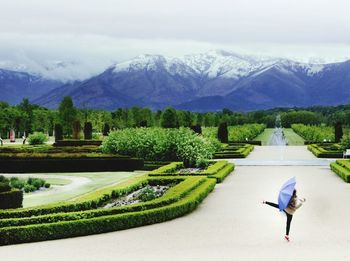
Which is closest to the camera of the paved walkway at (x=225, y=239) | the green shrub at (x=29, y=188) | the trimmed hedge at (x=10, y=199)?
the paved walkway at (x=225, y=239)

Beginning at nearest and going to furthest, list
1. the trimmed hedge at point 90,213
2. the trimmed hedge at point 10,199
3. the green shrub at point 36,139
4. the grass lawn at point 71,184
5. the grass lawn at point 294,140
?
the trimmed hedge at point 90,213 → the trimmed hedge at point 10,199 → the grass lawn at point 71,184 → the green shrub at point 36,139 → the grass lawn at point 294,140

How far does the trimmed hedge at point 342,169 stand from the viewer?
22.0 meters

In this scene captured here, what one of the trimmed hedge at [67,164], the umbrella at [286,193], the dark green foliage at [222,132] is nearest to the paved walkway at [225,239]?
the umbrella at [286,193]

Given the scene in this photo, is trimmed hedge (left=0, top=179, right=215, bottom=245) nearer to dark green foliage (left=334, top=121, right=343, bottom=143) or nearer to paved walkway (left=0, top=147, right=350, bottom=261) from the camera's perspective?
paved walkway (left=0, top=147, right=350, bottom=261)

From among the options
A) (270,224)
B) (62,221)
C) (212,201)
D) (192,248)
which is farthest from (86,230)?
(212,201)

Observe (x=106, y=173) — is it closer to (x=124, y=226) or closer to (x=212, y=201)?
(x=212, y=201)

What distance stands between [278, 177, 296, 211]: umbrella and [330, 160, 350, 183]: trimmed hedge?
11.7 meters

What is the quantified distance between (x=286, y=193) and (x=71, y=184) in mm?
12696

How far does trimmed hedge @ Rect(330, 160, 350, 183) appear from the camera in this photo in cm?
2202

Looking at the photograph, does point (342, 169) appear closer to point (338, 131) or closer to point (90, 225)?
point (90, 225)

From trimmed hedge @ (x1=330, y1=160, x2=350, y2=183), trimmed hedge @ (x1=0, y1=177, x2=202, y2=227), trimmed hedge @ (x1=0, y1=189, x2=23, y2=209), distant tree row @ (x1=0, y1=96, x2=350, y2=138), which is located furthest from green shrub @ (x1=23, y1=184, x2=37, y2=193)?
distant tree row @ (x1=0, y1=96, x2=350, y2=138)

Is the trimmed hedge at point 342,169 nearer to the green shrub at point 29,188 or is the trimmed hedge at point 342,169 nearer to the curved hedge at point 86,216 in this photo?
the curved hedge at point 86,216

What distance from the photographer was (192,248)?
36.9 feet

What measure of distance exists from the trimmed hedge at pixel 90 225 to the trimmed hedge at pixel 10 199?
3.34 meters
